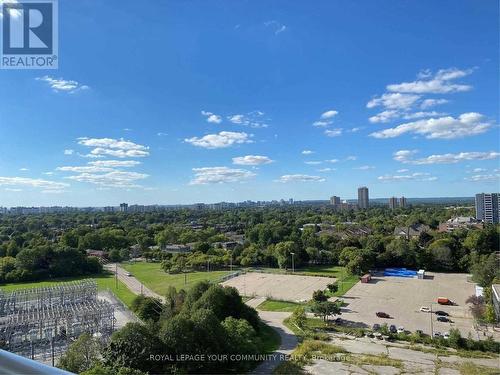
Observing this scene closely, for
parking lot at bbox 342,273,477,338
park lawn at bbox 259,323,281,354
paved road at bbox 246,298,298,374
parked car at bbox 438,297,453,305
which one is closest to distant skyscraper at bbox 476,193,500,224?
parking lot at bbox 342,273,477,338

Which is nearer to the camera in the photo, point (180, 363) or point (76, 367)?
point (76, 367)

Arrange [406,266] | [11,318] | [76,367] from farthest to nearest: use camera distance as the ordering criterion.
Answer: [406,266], [11,318], [76,367]

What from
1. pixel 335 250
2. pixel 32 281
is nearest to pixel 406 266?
pixel 335 250

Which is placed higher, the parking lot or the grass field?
the grass field

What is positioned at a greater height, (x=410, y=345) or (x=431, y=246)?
(x=431, y=246)

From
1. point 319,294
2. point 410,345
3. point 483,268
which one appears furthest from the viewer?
point 483,268

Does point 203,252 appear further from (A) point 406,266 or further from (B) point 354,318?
(B) point 354,318

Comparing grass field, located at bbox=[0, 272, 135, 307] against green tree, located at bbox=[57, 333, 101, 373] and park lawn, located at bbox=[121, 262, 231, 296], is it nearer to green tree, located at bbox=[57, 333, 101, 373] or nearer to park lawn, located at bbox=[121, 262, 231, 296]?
park lawn, located at bbox=[121, 262, 231, 296]
